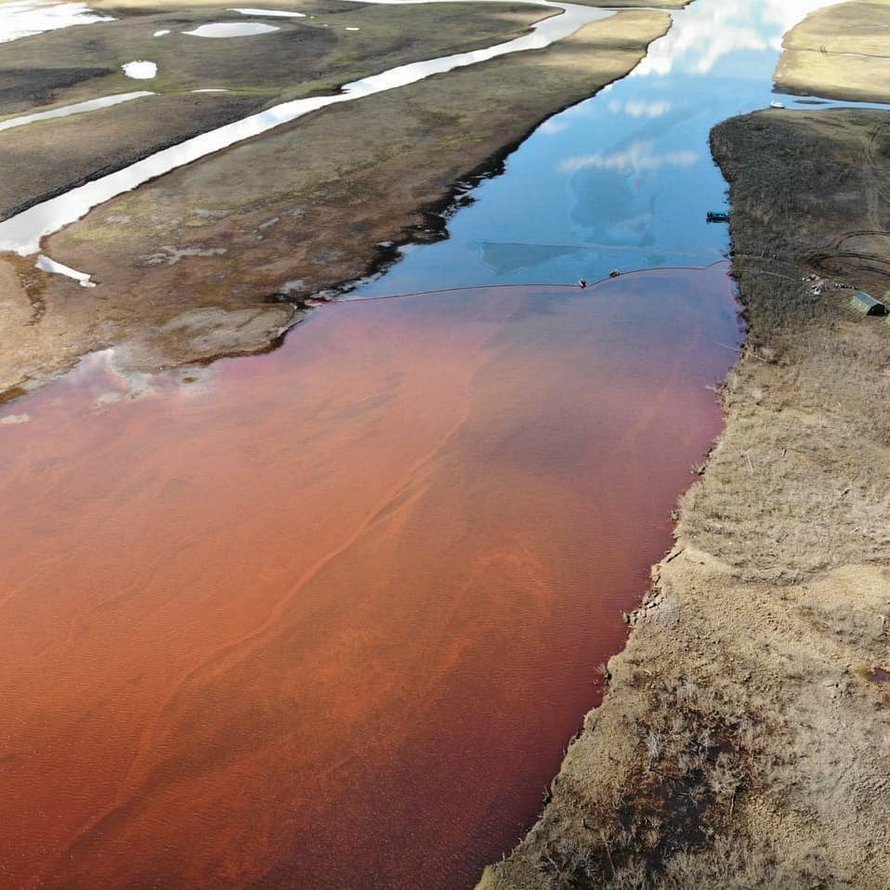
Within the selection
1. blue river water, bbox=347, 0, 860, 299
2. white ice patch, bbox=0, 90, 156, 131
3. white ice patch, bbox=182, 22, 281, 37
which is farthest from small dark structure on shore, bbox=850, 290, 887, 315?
white ice patch, bbox=182, 22, 281, 37

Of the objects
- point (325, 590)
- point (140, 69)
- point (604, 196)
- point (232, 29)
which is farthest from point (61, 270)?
point (232, 29)

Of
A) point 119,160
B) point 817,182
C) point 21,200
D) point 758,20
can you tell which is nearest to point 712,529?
point 817,182

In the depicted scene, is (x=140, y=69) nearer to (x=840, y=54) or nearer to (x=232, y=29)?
(x=232, y=29)

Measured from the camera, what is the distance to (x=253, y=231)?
23047mm

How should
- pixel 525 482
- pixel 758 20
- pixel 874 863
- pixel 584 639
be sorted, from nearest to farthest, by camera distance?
pixel 874 863, pixel 584 639, pixel 525 482, pixel 758 20

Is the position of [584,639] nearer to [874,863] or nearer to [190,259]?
[874,863]

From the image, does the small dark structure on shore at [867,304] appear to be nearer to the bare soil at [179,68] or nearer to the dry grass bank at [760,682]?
the dry grass bank at [760,682]

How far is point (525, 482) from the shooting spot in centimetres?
1313

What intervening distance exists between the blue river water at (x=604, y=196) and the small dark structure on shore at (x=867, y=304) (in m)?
4.42

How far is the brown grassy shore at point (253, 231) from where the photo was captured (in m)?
17.8

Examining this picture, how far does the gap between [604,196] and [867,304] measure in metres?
10.7

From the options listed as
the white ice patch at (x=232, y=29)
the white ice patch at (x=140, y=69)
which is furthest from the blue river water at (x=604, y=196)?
the white ice patch at (x=232, y=29)

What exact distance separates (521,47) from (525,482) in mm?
44206

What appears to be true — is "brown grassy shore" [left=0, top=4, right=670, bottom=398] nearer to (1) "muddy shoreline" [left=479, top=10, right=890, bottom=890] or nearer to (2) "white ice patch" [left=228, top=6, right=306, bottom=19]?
(1) "muddy shoreline" [left=479, top=10, right=890, bottom=890]
